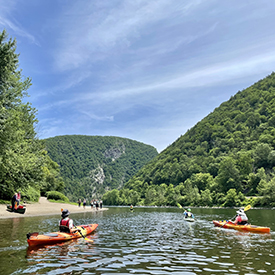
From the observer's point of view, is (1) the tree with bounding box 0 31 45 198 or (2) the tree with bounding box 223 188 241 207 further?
(2) the tree with bounding box 223 188 241 207

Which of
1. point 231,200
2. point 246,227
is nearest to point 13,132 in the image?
point 246,227

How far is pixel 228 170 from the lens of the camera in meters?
119

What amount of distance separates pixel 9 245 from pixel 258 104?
209 metres

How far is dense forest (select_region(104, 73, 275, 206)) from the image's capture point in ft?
355

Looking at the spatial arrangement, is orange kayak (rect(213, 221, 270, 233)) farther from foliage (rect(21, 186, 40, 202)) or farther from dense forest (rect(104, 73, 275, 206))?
dense forest (rect(104, 73, 275, 206))

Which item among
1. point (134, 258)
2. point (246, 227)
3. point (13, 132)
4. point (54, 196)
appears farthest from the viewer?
point (54, 196)

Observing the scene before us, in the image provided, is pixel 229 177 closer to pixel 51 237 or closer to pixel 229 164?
pixel 229 164

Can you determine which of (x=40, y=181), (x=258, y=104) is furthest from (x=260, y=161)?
(x=40, y=181)

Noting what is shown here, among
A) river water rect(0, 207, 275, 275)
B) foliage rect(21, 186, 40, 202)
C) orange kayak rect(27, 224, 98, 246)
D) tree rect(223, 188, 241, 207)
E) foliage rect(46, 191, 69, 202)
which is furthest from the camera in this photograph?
tree rect(223, 188, 241, 207)

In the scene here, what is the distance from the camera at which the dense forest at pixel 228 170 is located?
355 ft

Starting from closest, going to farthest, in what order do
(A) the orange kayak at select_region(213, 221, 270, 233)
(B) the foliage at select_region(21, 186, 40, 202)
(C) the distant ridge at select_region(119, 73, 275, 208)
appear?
(A) the orange kayak at select_region(213, 221, 270, 233), (B) the foliage at select_region(21, 186, 40, 202), (C) the distant ridge at select_region(119, 73, 275, 208)

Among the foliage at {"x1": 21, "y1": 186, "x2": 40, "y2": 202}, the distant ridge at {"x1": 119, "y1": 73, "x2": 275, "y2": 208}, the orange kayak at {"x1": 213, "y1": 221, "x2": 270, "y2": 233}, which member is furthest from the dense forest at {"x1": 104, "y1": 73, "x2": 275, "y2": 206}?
the foliage at {"x1": 21, "y1": 186, "x2": 40, "y2": 202}

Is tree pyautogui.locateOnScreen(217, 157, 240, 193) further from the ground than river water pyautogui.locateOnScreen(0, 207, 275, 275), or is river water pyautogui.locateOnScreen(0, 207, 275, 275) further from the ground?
tree pyautogui.locateOnScreen(217, 157, 240, 193)

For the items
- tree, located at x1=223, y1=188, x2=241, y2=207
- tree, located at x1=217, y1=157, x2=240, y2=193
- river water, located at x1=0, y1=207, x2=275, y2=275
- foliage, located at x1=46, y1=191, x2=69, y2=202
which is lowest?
tree, located at x1=223, y1=188, x2=241, y2=207
